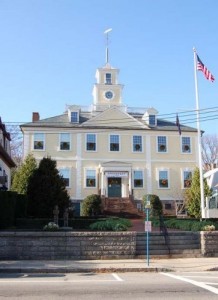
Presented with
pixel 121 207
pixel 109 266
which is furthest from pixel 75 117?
pixel 109 266

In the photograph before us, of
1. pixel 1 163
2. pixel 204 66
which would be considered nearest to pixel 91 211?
pixel 1 163

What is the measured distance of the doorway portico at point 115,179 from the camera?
4388 centimetres

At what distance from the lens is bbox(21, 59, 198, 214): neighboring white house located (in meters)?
44.4

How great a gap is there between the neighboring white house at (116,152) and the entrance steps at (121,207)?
471mm

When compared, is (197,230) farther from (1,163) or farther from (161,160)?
(161,160)

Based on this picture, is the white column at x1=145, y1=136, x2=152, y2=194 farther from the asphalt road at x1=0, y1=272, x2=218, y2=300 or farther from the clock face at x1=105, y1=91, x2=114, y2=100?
the asphalt road at x1=0, y1=272, x2=218, y2=300

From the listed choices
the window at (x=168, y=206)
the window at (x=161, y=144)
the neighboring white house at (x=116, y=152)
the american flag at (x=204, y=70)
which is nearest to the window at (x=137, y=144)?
the neighboring white house at (x=116, y=152)

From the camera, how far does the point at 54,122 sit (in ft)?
150

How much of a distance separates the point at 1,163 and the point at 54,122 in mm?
15015

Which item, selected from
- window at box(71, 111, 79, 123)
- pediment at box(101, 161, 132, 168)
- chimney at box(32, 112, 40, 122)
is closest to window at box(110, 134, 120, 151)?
pediment at box(101, 161, 132, 168)

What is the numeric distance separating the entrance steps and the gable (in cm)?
821

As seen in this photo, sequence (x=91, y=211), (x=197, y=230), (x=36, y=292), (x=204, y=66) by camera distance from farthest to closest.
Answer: (x=91, y=211) → (x=204, y=66) → (x=197, y=230) → (x=36, y=292)

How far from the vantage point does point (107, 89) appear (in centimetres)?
5300

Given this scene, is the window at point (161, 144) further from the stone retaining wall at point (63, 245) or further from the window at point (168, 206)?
the stone retaining wall at point (63, 245)
